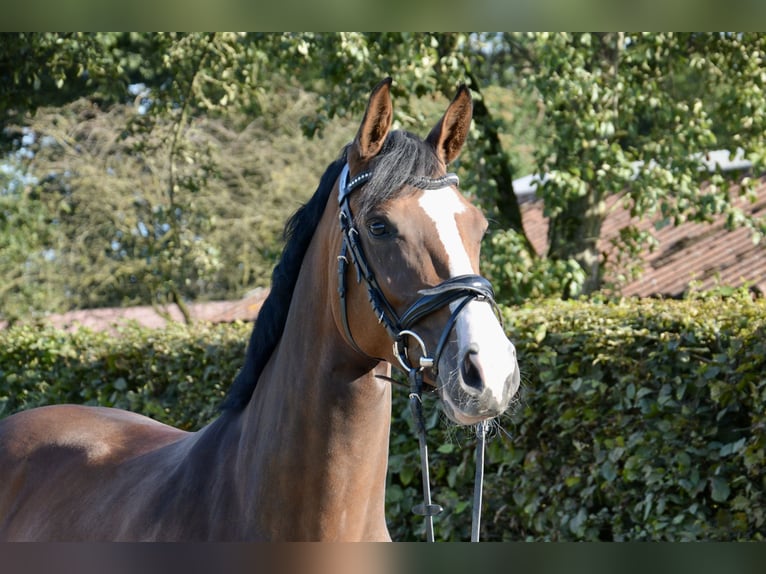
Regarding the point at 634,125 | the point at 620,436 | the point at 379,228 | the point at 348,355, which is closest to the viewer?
the point at 379,228

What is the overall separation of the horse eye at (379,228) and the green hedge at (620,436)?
185 centimetres

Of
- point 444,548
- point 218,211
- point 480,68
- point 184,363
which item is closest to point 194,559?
point 444,548

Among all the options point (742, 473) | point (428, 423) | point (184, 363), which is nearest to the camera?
point (742, 473)

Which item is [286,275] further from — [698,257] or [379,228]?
[698,257]

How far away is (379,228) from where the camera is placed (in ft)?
7.31

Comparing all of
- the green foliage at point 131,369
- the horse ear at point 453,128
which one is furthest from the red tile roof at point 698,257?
the horse ear at point 453,128

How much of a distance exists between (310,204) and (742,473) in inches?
111

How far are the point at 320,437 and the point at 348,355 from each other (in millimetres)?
224

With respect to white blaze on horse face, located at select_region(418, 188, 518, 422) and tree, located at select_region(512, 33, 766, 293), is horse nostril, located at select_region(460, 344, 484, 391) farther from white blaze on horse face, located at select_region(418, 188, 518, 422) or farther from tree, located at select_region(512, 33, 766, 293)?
tree, located at select_region(512, 33, 766, 293)

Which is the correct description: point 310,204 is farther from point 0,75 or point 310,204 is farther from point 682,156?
point 0,75

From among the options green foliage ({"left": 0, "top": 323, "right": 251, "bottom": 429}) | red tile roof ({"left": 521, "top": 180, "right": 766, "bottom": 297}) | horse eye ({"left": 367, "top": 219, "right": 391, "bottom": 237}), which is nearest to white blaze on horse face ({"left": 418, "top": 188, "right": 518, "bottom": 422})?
horse eye ({"left": 367, "top": 219, "right": 391, "bottom": 237})

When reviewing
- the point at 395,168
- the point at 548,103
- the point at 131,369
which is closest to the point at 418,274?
the point at 395,168

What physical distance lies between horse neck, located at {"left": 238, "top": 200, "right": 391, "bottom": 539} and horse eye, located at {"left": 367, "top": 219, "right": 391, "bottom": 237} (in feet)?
0.60

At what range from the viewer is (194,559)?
0.70 metres
